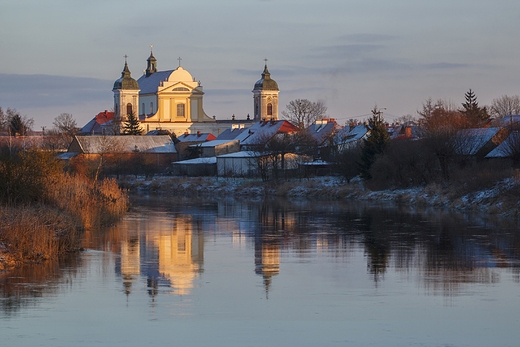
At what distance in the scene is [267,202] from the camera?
47.5 meters

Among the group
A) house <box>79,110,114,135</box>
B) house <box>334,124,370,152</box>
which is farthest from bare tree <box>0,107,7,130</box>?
house <box>334,124,370,152</box>

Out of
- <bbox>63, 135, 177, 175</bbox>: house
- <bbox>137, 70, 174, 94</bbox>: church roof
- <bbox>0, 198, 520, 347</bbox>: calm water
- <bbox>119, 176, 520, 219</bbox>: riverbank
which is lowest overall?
<bbox>0, 198, 520, 347</bbox>: calm water

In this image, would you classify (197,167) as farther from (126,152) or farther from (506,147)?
(506,147)

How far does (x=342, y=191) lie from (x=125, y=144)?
35.0 metres

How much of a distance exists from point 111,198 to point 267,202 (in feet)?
45.3

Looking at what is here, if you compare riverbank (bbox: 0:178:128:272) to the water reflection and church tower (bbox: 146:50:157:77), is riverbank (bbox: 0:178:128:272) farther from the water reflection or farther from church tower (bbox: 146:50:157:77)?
church tower (bbox: 146:50:157:77)

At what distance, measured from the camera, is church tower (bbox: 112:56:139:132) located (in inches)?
4530

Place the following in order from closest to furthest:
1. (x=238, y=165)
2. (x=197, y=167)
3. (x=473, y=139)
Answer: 1. (x=473, y=139)
2. (x=238, y=165)
3. (x=197, y=167)

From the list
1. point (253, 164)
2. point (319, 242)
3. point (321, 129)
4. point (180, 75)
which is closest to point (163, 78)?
point (180, 75)

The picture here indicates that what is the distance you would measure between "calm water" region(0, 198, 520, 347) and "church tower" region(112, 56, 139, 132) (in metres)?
87.4

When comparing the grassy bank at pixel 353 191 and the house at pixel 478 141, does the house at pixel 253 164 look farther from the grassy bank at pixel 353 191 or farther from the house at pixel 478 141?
the house at pixel 478 141

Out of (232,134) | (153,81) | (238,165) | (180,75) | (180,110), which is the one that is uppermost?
(180,75)

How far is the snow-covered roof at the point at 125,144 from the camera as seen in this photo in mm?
79000

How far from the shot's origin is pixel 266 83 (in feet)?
386
